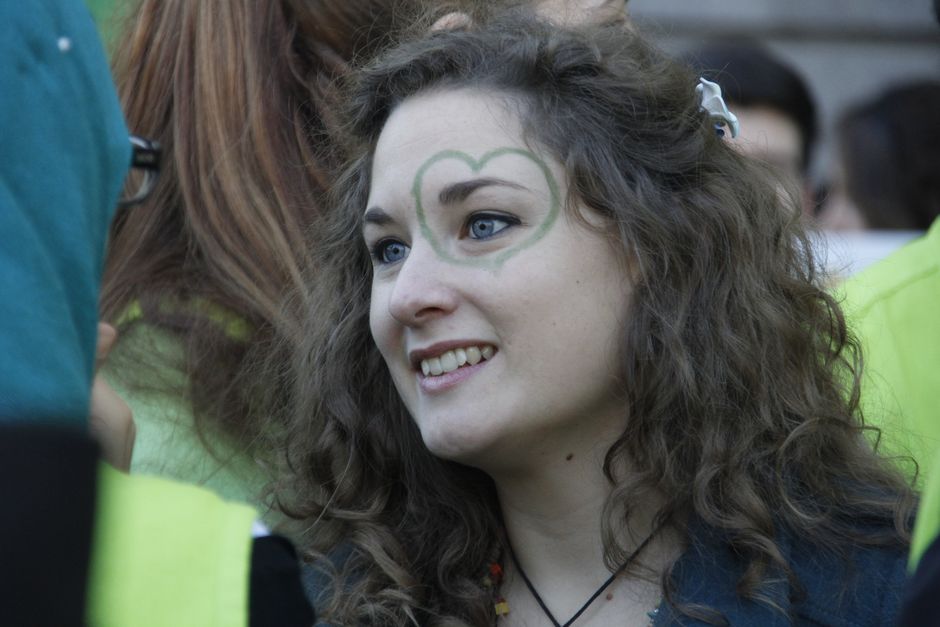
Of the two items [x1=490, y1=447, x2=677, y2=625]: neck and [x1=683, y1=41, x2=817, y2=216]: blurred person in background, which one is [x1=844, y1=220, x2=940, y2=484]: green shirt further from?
[x1=683, y1=41, x2=817, y2=216]: blurred person in background

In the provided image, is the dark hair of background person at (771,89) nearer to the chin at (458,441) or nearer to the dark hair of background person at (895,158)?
the dark hair of background person at (895,158)

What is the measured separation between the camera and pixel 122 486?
154 centimetres

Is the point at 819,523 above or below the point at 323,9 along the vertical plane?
below

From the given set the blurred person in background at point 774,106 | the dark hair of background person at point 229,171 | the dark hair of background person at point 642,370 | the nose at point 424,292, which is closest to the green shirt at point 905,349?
the dark hair of background person at point 642,370

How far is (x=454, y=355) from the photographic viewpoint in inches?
94.1

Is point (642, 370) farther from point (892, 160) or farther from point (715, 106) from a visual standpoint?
point (892, 160)

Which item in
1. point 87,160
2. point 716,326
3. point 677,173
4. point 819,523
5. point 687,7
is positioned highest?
point 87,160

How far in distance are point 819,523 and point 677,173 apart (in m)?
0.69

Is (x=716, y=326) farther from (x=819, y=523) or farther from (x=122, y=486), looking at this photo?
(x=122, y=486)

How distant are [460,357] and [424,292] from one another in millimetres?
126

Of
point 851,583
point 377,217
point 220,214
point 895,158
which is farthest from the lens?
point 895,158

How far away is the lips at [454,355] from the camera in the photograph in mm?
2383

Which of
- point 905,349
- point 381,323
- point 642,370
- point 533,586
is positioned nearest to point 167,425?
point 381,323

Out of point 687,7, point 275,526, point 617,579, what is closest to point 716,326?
point 617,579
